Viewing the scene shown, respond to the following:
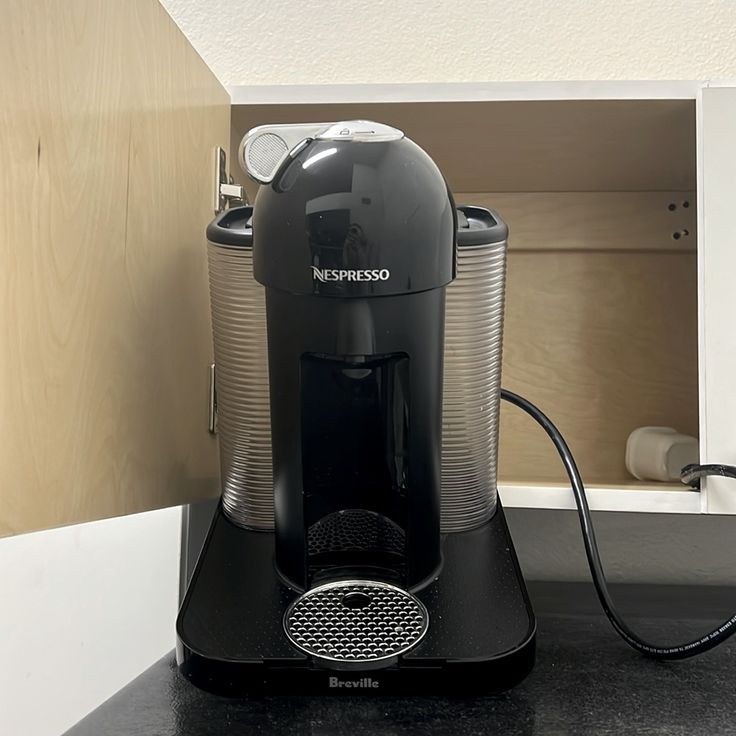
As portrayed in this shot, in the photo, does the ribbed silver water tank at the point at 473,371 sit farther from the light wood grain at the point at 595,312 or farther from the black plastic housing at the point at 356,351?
the light wood grain at the point at 595,312

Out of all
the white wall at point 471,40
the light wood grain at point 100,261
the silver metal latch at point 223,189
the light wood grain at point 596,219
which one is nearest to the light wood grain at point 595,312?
the light wood grain at point 596,219

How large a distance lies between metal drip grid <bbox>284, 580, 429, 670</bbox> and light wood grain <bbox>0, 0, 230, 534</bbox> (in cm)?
13

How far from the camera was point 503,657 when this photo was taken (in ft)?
1.70

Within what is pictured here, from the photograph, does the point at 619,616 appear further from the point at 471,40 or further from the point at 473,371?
the point at 471,40

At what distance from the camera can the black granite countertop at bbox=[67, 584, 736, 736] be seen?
0.53 metres

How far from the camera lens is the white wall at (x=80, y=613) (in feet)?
2.21

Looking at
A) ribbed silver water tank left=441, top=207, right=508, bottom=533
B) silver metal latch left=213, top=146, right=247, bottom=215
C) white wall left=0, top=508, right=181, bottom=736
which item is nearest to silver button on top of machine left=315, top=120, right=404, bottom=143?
ribbed silver water tank left=441, top=207, right=508, bottom=533

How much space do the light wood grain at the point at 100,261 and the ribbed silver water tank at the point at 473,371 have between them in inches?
8.3

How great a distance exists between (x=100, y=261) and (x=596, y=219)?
2.25 feet

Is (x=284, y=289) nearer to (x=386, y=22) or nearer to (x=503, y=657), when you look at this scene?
(x=503, y=657)

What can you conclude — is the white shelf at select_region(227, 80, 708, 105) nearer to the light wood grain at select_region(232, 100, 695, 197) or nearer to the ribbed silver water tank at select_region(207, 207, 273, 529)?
the light wood grain at select_region(232, 100, 695, 197)

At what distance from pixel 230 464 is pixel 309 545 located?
0.41ft

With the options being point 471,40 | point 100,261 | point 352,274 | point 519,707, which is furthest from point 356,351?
point 471,40

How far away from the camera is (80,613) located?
0.75m
